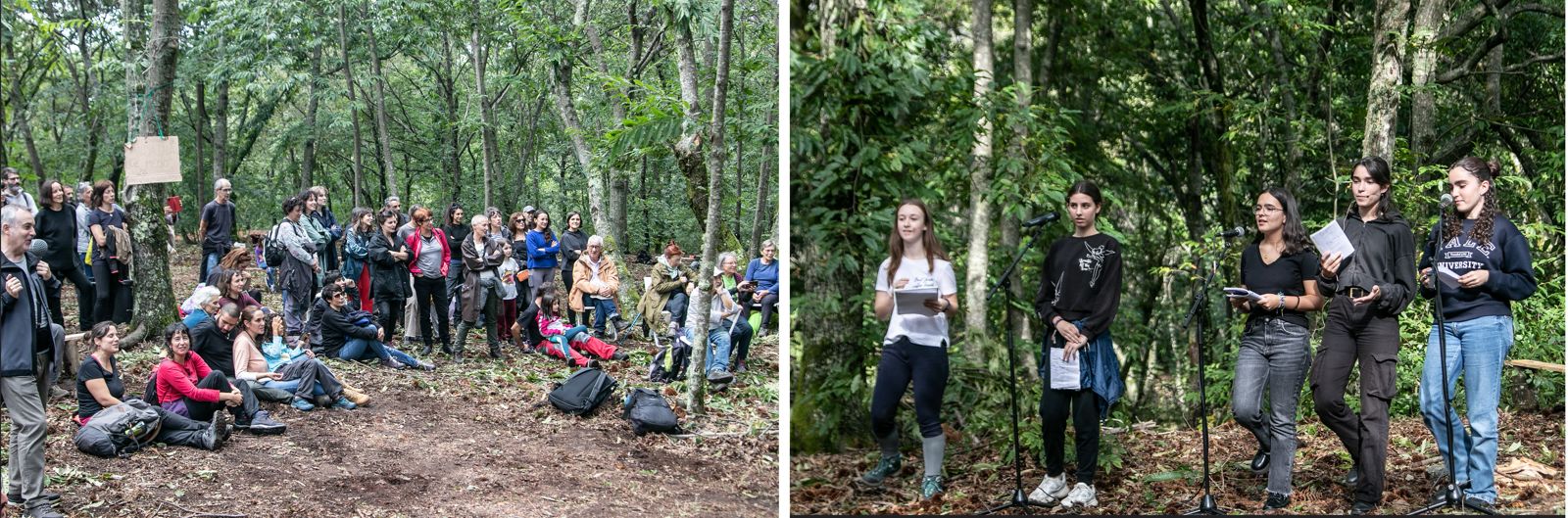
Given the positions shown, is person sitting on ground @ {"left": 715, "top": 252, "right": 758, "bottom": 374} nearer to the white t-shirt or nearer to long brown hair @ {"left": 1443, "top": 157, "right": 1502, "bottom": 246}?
the white t-shirt

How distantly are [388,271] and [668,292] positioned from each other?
2.02 metres

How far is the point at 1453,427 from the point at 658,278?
18.2 feet

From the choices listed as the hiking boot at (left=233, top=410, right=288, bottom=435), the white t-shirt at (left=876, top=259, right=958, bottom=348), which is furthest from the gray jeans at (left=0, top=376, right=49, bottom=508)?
the white t-shirt at (left=876, top=259, right=958, bottom=348)

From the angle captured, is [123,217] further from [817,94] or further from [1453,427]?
[1453,427]

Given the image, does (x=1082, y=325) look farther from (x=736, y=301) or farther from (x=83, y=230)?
(x=83, y=230)

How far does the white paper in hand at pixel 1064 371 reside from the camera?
10.6 feet

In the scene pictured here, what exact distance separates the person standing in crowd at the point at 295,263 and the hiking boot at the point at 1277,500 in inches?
240

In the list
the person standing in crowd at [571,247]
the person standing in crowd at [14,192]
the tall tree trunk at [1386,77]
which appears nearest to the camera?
the tall tree trunk at [1386,77]

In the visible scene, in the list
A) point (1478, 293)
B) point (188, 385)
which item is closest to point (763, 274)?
point (188, 385)

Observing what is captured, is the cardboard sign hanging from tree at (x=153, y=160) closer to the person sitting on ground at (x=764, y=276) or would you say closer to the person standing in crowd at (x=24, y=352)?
the person standing in crowd at (x=24, y=352)

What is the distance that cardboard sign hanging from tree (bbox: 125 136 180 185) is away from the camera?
252 inches

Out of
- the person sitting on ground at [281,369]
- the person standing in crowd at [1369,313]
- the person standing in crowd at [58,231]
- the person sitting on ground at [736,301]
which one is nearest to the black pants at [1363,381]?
the person standing in crowd at [1369,313]

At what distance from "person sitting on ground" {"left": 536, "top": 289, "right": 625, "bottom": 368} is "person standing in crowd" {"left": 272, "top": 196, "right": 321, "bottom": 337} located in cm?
165

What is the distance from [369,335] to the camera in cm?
715
